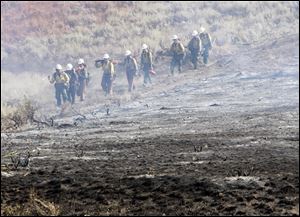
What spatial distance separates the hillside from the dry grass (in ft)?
85.4

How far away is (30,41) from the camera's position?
121ft

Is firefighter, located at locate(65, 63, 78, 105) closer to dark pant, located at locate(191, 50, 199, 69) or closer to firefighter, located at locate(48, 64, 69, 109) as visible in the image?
firefighter, located at locate(48, 64, 69, 109)

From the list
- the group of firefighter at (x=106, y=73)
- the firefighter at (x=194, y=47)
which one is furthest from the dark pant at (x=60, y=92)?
the firefighter at (x=194, y=47)

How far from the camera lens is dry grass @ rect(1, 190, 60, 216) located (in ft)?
16.1

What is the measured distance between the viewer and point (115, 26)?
38.0m

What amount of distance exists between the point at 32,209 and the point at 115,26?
33.5 m

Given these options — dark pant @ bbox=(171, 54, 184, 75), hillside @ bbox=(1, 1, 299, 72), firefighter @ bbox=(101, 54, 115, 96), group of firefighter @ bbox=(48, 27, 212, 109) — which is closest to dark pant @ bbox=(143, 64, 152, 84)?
group of firefighter @ bbox=(48, 27, 212, 109)

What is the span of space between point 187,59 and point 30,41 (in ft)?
44.0

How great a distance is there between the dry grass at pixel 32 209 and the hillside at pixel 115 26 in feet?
85.4

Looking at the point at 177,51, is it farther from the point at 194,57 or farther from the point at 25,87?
the point at 25,87

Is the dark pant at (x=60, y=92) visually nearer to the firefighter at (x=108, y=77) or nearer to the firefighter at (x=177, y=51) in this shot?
the firefighter at (x=108, y=77)

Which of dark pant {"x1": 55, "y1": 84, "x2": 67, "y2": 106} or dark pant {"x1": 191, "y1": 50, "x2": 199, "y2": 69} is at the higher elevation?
dark pant {"x1": 191, "y1": 50, "x2": 199, "y2": 69}

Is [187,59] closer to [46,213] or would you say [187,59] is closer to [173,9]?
[173,9]

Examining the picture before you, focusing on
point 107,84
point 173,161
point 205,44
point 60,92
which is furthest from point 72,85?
point 173,161
